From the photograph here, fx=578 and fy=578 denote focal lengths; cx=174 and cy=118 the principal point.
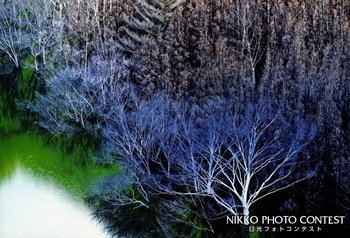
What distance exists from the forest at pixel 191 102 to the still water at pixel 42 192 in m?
0.14

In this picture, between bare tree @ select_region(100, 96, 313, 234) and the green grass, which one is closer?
bare tree @ select_region(100, 96, 313, 234)

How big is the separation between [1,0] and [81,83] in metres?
1.31

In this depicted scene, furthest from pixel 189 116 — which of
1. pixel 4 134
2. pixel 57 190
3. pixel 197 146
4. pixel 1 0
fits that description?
pixel 1 0

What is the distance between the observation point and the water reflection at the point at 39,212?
630 centimetres

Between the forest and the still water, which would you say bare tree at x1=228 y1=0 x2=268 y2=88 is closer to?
the forest

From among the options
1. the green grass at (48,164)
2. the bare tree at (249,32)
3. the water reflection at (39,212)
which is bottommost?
the water reflection at (39,212)

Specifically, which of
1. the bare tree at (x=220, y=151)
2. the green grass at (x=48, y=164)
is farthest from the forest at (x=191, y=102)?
the green grass at (x=48, y=164)

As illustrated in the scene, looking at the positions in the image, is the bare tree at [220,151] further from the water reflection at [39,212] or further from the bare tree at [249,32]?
the water reflection at [39,212]

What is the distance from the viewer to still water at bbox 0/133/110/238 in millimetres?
6312

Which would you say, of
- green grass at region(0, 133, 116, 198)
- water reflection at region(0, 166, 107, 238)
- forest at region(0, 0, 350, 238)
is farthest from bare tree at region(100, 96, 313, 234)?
water reflection at region(0, 166, 107, 238)

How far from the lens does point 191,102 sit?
247 inches

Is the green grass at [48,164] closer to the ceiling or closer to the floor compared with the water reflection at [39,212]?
closer to the ceiling

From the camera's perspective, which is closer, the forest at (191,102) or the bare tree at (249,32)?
the forest at (191,102)

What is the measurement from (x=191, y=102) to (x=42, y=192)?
1918 millimetres
